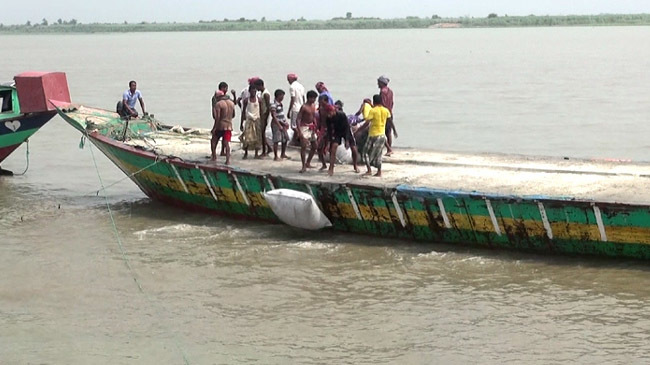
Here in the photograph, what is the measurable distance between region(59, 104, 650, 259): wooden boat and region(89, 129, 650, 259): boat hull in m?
0.01

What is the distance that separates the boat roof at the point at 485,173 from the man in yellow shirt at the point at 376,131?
0.88 ft

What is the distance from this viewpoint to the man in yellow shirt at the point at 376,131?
1264 centimetres

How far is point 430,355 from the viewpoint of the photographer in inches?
360

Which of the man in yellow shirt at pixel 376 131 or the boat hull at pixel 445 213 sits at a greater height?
the man in yellow shirt at pixel 376 131

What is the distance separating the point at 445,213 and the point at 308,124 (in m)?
2.44

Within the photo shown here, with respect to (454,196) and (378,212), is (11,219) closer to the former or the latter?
(378,212)

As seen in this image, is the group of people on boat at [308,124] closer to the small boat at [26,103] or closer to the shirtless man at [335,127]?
the shirtless man at [335,127]

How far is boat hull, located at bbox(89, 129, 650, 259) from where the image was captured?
35.9 ft

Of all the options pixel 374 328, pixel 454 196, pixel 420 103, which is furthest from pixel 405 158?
pixel 420 103

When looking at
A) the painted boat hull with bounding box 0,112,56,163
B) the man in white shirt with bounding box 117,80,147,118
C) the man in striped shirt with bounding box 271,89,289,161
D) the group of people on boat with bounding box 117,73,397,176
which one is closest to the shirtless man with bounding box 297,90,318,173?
the group of people on boat with bounding box 117,73,397,176

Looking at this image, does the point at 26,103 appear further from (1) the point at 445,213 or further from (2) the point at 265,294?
(1) the point at 445,213

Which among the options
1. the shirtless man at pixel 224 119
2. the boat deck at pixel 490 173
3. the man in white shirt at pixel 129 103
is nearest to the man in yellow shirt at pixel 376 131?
the boat deck at pixel 490 173

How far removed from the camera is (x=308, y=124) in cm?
1319

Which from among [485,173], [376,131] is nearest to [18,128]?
[376,131]
